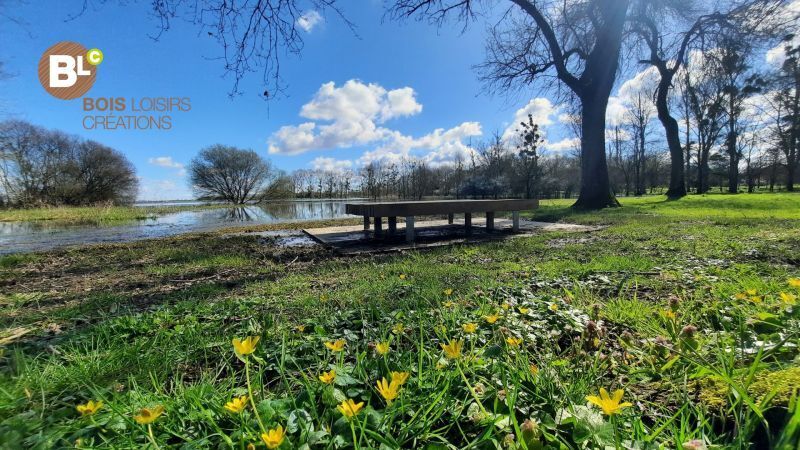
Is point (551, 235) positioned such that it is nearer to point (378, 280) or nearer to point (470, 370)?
point (378, 280)

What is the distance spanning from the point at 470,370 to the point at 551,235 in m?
5.40

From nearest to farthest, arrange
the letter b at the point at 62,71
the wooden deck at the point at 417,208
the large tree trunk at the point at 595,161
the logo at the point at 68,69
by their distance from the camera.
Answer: the wooden deck at the point at 417,208 < the logo at the point at 68,69 < the letter b at the point at 62,71 < the large tree trunk at the point at 595,161

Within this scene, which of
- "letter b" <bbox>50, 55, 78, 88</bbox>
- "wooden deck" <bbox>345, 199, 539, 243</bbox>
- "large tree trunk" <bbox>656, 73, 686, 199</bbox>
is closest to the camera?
"wooden deck" <bbox>345, 199, 539, 243</bbox>

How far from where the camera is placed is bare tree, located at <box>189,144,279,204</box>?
145ft

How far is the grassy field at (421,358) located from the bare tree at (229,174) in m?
47.1

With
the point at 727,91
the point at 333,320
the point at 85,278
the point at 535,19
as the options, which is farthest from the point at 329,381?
the point at 727,91

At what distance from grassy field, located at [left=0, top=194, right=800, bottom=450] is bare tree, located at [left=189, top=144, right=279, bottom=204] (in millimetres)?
47138

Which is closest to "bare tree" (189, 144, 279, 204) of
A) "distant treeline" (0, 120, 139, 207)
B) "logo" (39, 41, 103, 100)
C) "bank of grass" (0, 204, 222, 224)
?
"distant treeline" (0, 120, 139, 207)

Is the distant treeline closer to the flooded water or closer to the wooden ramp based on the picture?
the flooded water

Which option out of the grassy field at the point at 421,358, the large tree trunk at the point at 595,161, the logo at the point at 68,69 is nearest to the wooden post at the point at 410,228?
the grassy field at the point at 421,358

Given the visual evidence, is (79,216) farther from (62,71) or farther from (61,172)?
(61,172)

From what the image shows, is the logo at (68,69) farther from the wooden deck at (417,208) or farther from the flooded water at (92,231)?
the wooden deck at (417,208)

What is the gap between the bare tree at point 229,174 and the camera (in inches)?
1743

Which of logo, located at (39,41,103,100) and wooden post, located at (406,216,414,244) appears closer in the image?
wooden post, located at (406,216,414,244)
